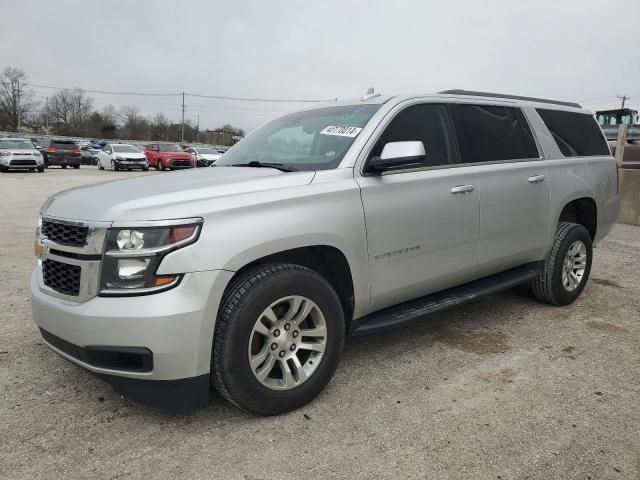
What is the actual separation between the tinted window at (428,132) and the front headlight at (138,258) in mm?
1464

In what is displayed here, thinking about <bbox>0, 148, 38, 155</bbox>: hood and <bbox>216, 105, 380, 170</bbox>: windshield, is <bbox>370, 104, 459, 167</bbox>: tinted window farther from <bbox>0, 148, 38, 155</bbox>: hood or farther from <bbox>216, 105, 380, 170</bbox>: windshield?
<bbox>0, 148, 38, 155</bbox>: hood

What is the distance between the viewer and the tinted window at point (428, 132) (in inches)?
131

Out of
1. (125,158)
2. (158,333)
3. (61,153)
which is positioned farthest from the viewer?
(61,153)

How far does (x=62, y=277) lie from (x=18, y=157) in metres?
25.1

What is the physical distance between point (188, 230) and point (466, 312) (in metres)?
2.97

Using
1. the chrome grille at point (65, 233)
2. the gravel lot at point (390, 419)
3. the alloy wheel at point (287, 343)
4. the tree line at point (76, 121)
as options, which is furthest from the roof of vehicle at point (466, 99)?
the tree line at point (76, 121)

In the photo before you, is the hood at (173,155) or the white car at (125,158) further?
the hood at (173,155)

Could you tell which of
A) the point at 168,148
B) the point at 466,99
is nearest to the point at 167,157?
the point at 168,148

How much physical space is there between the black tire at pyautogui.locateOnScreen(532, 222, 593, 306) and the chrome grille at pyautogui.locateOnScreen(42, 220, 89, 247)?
363cm

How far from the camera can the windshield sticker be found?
128 inches

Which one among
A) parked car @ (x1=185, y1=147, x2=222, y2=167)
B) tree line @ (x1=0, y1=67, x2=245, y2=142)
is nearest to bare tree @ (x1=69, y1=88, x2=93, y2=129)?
tree line @ (x1=0, y1=67, x2=245, y2=142)

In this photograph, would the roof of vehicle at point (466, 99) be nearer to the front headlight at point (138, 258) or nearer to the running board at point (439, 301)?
the running board at point (439, 301)

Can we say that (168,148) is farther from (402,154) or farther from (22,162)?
(402,154)

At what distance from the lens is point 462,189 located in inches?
139
